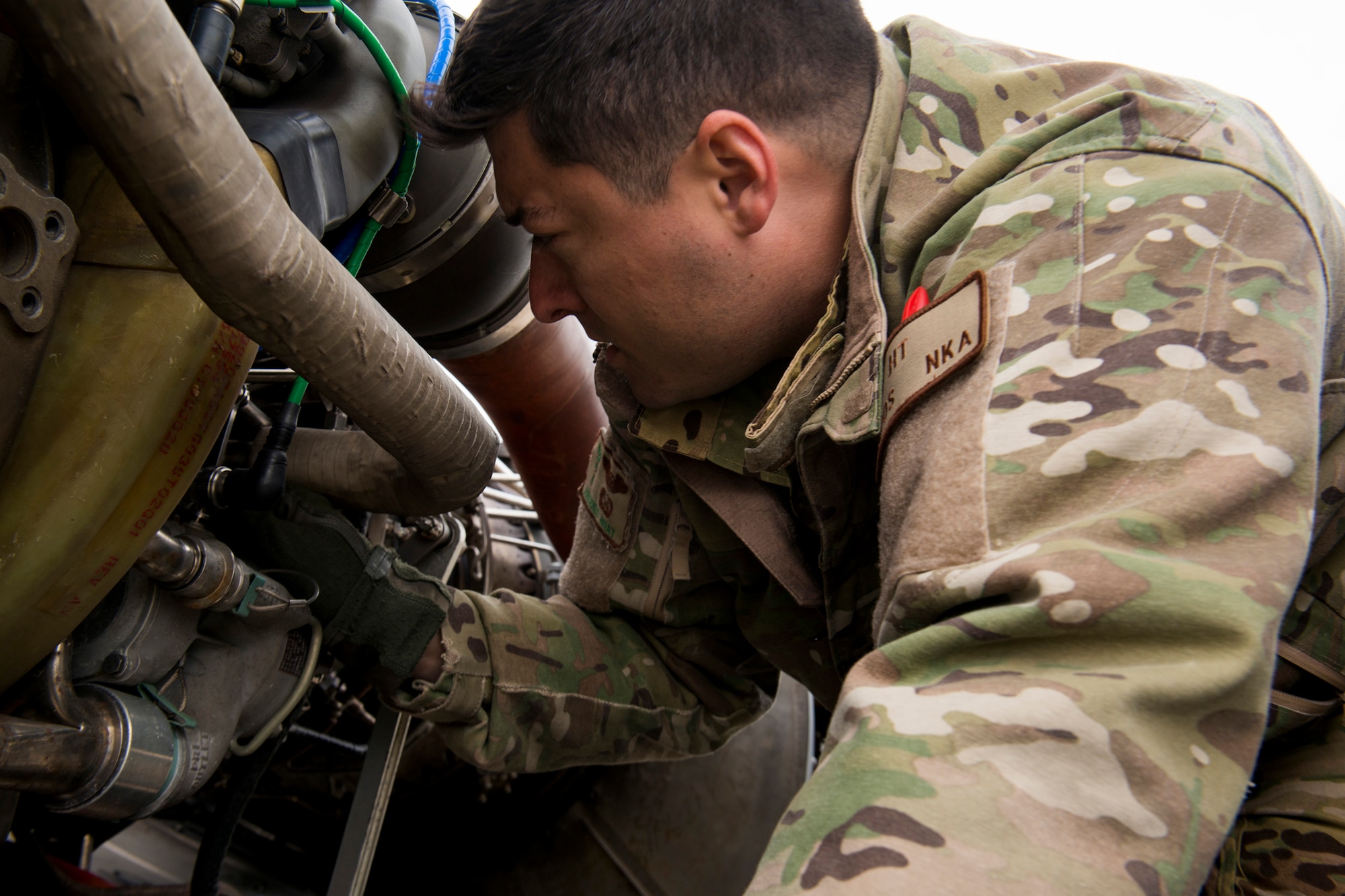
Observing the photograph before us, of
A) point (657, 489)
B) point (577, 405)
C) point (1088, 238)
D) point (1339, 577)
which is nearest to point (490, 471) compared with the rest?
point (657, 489)

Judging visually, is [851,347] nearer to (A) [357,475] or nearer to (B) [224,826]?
(A) [357,475]

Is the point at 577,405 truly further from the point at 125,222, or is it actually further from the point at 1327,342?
the point at 1327,342

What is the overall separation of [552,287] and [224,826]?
760 millimetres

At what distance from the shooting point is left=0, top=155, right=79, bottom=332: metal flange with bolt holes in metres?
0.61

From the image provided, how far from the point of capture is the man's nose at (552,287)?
0.98m

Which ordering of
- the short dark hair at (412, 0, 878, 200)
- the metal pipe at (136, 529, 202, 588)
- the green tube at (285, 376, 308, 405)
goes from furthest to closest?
the green tube at (285, 376, 308, 405) → the short dark hair at (412, 0, 878, 200) → the metal pipe at (136, 529, 202, 588)

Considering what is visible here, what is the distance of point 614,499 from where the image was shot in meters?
1.23

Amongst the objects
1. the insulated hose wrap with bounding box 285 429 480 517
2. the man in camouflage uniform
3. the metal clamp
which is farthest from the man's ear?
the insulated hose wrap with bounding box 285 429 480 517

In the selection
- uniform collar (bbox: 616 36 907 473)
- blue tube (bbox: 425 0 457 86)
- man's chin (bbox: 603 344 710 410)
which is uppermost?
blue tube (bbox: 425 0 457 86)

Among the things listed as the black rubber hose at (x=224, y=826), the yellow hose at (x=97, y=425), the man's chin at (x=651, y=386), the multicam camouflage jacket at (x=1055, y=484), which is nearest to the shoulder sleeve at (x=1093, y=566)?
the multicam camouflage jacket at (x=1055, y=484)

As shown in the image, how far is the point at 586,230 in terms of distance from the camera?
2.99 feet

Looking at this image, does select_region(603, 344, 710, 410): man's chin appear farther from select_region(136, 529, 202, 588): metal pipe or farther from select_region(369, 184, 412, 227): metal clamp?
select_region(136, 529, 202, 588): metal pipe

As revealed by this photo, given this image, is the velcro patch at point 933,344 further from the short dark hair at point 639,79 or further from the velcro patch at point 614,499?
the velcro patch at point 614,499

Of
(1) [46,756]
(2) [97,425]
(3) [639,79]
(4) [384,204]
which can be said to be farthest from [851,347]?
(1) [46,756]
